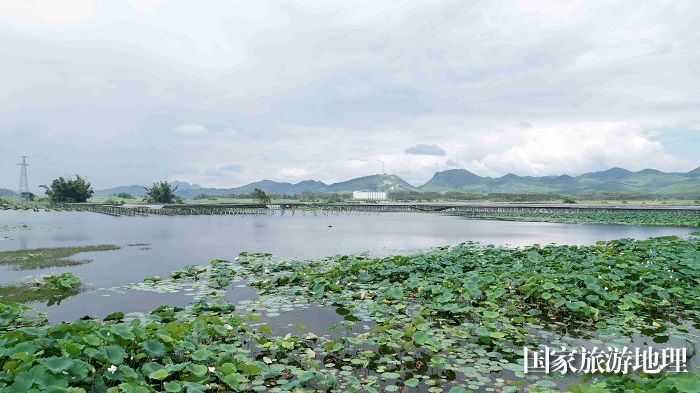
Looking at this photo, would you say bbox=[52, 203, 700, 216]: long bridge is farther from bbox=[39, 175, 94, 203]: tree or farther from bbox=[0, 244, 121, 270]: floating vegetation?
bbox=[0, 244, 121, 270]: floating vegetation

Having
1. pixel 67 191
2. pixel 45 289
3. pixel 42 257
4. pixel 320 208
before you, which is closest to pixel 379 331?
pixel 45 289

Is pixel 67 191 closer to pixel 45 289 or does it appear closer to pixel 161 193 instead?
pixel 161 193

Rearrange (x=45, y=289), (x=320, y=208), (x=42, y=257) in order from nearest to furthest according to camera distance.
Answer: (x=45, y=289)
(x=42, y=257)
(x=320, y=208)

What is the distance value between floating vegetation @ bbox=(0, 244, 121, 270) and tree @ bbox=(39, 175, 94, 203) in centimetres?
7789

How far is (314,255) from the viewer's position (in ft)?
61.4

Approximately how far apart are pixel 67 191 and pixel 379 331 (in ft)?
316

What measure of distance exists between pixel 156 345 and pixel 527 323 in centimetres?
652

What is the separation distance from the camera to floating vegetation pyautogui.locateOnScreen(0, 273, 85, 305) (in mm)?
10219

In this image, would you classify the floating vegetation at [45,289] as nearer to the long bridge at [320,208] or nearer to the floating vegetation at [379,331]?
the floating vegetation at [379,331]

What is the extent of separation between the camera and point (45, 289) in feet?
36.4

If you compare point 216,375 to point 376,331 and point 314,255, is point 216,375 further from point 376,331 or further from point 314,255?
point 314,255

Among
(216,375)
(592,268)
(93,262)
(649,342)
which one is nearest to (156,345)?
(216,375)

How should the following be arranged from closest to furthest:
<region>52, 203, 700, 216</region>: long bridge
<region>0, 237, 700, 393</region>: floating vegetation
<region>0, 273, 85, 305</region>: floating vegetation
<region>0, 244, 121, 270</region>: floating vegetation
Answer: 1. <region>0, 237, 700, 393</region>: floating vegetation
2. <region>0, 273, 85, 305</region>: floating vegetation
3. <region>0, 244, 121, 270</region>: floating vegetation
4. <region>52, 203, 700, 216</region>: long bridge

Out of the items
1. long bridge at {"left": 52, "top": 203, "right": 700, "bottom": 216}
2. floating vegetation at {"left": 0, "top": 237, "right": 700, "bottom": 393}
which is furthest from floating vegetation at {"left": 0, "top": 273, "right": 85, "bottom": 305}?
long bridge at {"left": 52, "top": 203, "right": 700, "bottom": 216}
